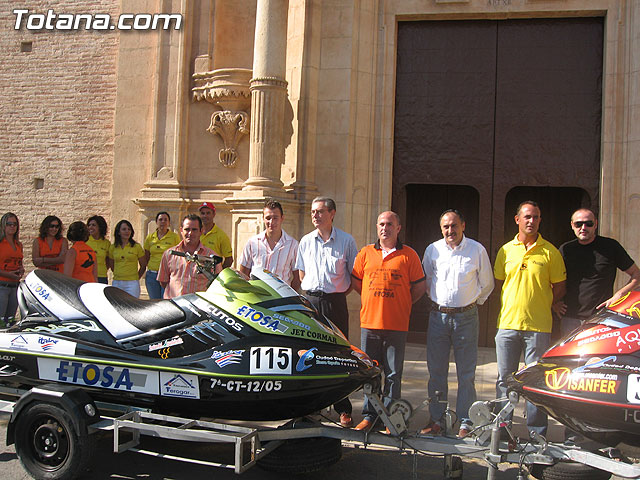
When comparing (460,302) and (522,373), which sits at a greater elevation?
(460,302)

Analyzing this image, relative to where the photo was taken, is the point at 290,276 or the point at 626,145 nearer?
the point at 290,276

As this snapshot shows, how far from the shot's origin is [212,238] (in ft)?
26.2

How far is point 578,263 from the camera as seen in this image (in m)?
A: 5.47

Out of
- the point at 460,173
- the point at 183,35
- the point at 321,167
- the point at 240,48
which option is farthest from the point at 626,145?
the point at 183,35

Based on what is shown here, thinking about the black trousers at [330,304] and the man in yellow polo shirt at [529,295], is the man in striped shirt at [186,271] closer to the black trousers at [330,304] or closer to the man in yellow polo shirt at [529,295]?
the black trousers at [330,304]

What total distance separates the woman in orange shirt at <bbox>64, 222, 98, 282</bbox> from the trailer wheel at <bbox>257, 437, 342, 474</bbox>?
4.01 m

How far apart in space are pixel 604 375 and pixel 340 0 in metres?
8.05

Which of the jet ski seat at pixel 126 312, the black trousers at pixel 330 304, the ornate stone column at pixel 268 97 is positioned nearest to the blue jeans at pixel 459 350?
the black trousers at pixel 330 304

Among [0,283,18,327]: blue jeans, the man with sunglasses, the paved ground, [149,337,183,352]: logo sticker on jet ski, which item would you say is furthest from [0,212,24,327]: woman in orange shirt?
the man with sunglasses

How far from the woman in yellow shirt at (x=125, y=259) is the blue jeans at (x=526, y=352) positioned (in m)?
4.86

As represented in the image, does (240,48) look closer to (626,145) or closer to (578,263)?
(626,145)

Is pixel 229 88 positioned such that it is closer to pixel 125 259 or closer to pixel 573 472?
pixel 125 259

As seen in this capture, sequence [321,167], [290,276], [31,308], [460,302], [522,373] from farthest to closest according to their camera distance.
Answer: [321,167] → [290,276] → [460,302] → [31,308] → [522,373]

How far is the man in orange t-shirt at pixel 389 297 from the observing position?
18.0 ft
